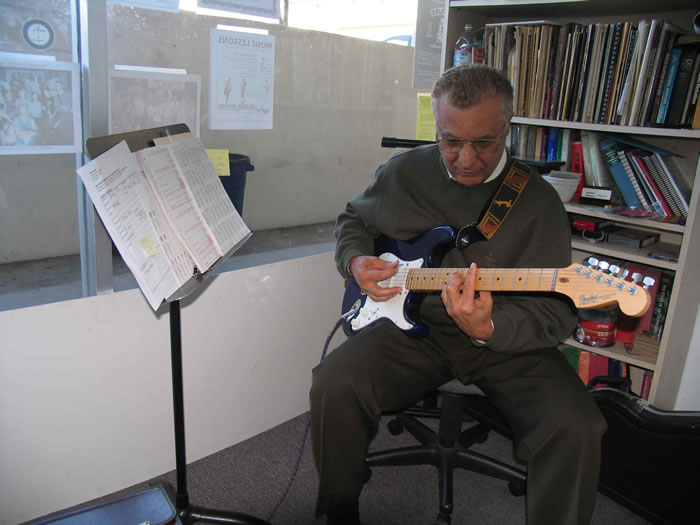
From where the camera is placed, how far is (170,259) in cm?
127

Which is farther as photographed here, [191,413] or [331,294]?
[331,294]

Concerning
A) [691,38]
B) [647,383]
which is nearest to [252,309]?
[647,383]

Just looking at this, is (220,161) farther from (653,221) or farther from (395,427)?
(653,221)

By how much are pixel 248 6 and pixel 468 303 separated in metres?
1.19

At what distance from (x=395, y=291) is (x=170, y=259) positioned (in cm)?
65

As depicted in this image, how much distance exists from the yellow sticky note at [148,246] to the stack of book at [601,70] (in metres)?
1.50

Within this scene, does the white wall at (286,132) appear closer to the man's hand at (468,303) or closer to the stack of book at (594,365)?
the man's hand at (468,303)

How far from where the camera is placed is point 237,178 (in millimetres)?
1978

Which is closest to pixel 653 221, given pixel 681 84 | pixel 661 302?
pixel 661 302

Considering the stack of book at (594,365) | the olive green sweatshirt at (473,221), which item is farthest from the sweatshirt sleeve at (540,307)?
the stack of book at (594,365)

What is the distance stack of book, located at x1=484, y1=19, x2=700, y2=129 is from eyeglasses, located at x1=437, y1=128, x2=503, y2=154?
0.61 metres

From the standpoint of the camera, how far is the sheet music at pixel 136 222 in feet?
3.90

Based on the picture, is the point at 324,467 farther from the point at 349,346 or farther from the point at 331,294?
the point at 331,294

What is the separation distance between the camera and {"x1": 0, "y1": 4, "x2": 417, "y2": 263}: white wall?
5.28 ft
